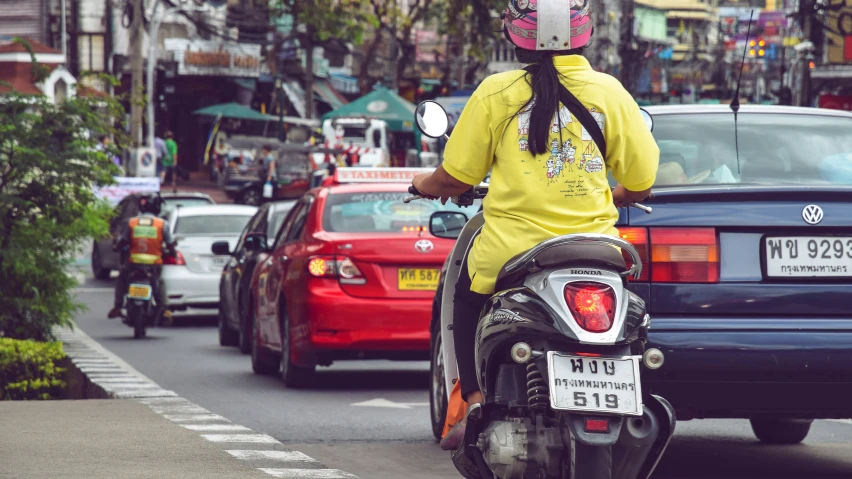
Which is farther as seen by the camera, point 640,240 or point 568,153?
point 640,240

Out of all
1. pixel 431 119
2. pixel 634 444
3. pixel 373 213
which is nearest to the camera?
pixel 634 444

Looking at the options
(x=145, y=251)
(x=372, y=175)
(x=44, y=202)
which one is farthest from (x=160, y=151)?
(x=372, y=175)

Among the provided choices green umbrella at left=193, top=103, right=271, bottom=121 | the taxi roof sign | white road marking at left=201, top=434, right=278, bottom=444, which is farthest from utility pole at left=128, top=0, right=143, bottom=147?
white road marking at left=201, top=434, right=278, bottom=444

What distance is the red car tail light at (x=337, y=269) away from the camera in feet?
34.5

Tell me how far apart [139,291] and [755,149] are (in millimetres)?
10538

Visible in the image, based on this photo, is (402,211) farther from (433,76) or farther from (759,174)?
(433,76)

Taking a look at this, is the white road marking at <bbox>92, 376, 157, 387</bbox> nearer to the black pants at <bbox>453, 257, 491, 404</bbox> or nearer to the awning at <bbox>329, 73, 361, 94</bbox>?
the black pants at <bbox>453, 257, 491, 404</bbox>

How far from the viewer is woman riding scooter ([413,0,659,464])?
489cm

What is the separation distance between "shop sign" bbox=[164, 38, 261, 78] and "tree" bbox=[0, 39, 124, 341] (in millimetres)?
40705

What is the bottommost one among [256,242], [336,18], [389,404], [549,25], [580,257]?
[389,404]

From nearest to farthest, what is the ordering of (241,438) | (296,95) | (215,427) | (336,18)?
1. (241,438)
2. (215,427)
3. (336,18)
4. (296,95)

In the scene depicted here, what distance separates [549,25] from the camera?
4.93 meters

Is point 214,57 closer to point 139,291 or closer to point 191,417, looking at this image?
point 139,291

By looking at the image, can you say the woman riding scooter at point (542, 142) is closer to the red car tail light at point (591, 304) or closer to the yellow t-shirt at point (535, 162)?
the yellow t-shirt at point (535, 162)
